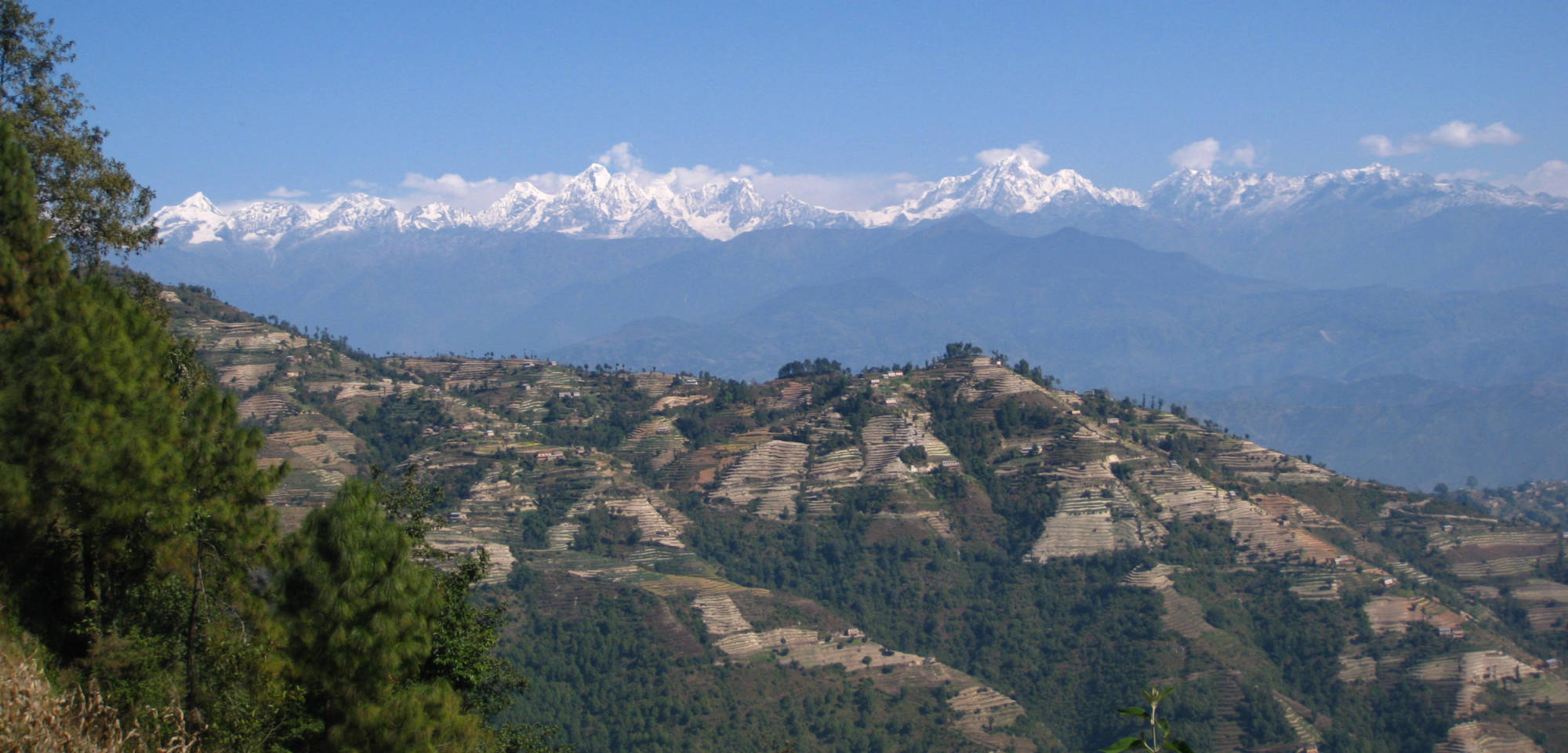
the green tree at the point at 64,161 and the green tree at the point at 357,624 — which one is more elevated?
the green tree at the point at 64,161

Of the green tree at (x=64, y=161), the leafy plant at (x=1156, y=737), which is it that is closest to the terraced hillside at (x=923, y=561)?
the green tree at (x=64, y=161)

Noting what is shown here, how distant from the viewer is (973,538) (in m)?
90.5

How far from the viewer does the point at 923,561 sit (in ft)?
291

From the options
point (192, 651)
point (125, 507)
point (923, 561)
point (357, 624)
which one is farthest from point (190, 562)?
point (923, 561)

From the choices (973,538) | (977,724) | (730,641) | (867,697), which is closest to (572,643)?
(730,641)

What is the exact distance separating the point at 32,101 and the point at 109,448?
12177 mm

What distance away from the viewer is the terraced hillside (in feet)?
215

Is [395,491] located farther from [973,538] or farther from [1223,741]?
[973,538]

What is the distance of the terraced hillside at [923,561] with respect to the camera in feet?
215

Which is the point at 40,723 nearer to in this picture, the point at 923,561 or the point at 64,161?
the point at 64,161

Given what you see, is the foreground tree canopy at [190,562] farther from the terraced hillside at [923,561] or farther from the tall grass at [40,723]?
the terraced hillside at [923,561]

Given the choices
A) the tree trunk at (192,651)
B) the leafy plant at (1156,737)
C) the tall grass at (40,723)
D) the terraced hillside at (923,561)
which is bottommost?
the terraced hillside at (923,561)

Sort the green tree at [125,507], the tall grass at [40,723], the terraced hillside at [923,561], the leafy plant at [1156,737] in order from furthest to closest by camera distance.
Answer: the terraced hillside at [923,561] → the green tree at [125,507] → the tall grass at [40,723] → the leafy plant at [1156,737]

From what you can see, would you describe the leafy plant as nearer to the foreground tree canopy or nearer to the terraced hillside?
the foreground tree canopy
